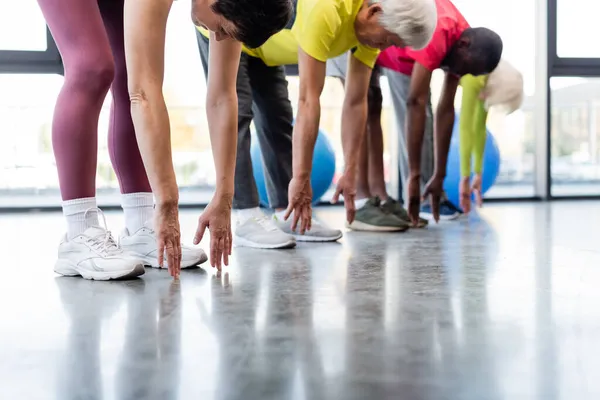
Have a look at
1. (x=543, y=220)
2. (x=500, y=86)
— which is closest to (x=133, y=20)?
(x=500, y=86)

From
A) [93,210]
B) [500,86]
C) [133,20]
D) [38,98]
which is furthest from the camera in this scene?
[38,98]

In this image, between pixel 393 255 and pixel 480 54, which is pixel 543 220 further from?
pixel 393 255

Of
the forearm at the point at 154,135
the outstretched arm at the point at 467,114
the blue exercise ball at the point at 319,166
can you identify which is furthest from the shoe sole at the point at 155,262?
the blue exercise ball at the point at 319,166

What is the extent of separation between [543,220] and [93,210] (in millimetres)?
2247

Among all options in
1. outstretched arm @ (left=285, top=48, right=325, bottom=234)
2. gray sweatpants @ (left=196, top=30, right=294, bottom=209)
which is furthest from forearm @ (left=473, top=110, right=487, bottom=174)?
outstretched arm @ (left=285, top=48, right=325, bottom=234)

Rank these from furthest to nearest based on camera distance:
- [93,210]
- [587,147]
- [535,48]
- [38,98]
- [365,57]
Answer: [587,147] < [535,48] < [38,98] < [365,57] < [93,210]

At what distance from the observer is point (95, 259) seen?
1.54m

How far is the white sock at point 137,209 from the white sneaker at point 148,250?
0.06ft

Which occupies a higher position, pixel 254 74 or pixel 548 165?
pixel 254 74

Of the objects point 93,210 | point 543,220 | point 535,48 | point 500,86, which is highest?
point 535,48

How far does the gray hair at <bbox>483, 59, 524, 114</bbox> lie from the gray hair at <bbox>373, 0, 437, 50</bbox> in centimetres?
131

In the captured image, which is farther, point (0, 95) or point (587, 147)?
point (587, 147)

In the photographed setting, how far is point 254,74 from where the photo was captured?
2285 mm

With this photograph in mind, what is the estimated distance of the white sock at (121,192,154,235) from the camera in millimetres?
1727
